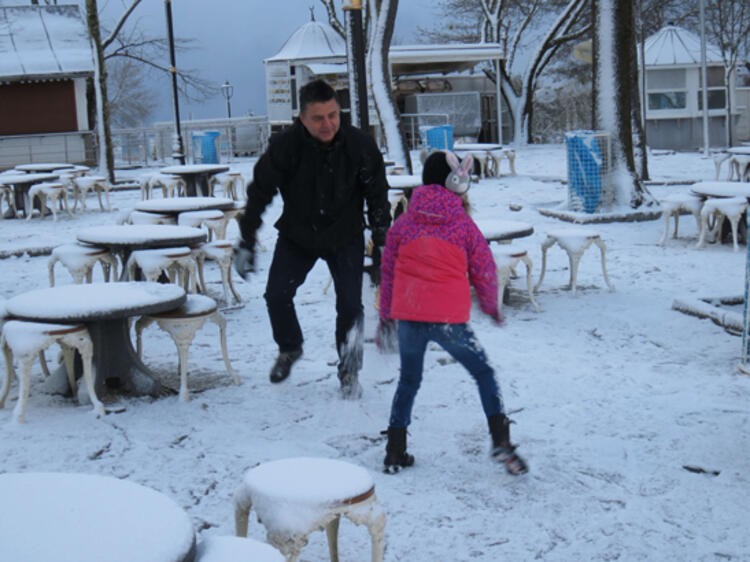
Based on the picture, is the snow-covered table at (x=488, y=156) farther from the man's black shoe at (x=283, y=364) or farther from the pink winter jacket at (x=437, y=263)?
the pink winter jacket at (x=437, y=263)

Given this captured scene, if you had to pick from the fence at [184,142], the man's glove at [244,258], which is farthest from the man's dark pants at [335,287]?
the fence at [184,142]

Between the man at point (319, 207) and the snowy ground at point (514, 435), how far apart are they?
60 cm

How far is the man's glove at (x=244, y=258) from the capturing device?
589 centimetres

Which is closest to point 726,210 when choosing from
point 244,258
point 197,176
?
point 244,258

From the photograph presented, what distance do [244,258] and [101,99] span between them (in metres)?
19.9

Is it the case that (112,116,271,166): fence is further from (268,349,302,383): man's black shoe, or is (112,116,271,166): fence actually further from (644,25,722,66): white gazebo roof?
(268,349,302,383): man's black shoe

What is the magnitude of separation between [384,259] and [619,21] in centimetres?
1096

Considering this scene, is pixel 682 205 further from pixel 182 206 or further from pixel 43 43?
pixel 43 43

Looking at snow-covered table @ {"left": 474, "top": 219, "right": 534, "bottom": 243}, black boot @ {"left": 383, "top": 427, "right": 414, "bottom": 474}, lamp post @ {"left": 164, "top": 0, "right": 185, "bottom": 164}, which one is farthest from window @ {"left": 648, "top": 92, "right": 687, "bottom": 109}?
black boot @ {"left": 383, "top": 427, "right": 414, "bottom": 474}

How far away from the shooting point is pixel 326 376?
6.69 meters

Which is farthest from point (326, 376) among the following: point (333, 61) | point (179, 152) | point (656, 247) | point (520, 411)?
point (333, 61)

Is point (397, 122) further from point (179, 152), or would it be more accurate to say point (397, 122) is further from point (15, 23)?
point (15, 23)

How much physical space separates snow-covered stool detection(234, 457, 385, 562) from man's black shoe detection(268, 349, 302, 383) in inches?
102

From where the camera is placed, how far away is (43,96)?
101 feet
